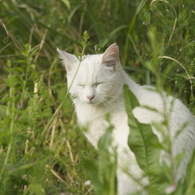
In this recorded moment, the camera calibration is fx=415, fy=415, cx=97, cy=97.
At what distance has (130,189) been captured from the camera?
7.07ft

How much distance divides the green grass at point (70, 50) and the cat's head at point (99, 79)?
0.10m

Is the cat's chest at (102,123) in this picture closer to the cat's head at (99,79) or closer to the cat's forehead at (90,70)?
the cat's head at (99,79)

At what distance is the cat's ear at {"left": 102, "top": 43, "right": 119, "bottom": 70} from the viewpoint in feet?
8.33

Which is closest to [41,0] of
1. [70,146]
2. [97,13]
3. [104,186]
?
[97,13]

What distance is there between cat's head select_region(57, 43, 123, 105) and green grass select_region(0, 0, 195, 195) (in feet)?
0.33

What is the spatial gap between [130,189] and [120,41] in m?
1.98

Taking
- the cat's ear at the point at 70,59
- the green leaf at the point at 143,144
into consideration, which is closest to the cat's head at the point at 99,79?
the cat's ear at the point at 70,59

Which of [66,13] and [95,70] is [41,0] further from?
[95,70]

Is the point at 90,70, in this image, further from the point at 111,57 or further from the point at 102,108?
the point at 102,108

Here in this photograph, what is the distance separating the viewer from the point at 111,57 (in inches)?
102

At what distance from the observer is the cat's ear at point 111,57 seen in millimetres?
2538

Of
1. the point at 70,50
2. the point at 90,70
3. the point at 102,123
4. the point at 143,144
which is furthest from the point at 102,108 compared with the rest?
the point at 70,50

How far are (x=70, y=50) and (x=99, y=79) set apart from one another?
124cm

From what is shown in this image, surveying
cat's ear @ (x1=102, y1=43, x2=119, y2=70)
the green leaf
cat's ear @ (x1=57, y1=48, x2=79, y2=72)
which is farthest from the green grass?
the green leaf
